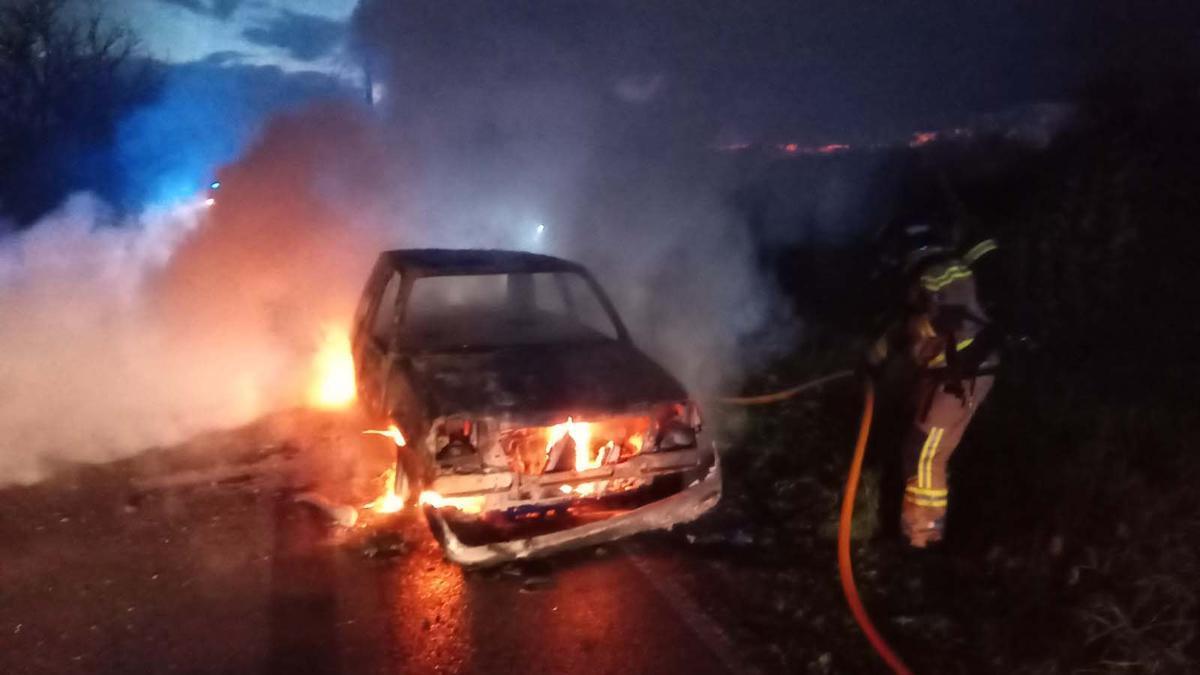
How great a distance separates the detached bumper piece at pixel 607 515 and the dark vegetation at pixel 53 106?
27.3 m

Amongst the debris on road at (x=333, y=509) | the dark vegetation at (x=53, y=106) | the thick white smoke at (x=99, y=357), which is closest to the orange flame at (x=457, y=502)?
the debris on road at (x=333, y=509)

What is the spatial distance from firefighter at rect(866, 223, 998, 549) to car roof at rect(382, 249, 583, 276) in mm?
2307

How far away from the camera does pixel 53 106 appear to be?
3072 centimetres

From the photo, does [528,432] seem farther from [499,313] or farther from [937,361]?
[937,361]

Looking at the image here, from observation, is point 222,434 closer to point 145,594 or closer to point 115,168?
point 145,594

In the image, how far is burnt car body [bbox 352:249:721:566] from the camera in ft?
14.5

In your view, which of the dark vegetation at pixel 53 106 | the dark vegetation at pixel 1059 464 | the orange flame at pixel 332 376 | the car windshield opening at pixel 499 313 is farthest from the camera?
the dark vegetation at pixel 53 106

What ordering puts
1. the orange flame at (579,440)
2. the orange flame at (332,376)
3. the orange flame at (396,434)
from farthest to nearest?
the orange flame at (332,376), the orange flame at (396,434), the orange flame at (579,440)

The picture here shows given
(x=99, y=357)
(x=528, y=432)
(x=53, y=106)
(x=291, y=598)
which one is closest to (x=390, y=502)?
(x=291, y=598)

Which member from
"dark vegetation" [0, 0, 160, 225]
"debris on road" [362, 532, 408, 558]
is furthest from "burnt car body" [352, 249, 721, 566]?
"dark vegetation" [0, 0, 160, 225]

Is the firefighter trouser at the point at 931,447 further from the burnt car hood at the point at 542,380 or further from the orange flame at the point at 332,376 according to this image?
the orange flame at the point at 332,376

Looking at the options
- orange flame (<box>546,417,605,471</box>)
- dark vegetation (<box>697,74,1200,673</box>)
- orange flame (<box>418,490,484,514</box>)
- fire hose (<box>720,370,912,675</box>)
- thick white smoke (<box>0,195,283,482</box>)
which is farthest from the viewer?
thick white smoke (<box>0,195,283,482</box>)

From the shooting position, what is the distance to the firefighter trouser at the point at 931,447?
14.2 ft

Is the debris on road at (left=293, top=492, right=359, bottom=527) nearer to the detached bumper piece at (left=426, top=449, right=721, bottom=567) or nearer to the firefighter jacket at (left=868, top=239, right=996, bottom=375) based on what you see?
the detached bumper piece at (left=426, top=449, right=721, bottom=567)
